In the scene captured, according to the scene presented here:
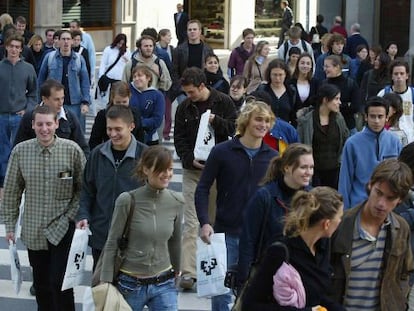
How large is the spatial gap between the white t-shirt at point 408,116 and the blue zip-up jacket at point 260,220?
536 cm

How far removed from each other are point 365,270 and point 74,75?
8.99m

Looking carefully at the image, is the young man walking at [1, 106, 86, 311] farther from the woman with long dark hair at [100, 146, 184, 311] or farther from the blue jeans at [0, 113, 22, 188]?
the blue jeans at [0, 113, 22, 188]

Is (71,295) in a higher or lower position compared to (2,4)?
lower

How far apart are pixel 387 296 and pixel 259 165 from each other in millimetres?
1941

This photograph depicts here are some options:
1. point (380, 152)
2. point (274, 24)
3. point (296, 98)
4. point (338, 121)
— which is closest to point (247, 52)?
point (296, 98)

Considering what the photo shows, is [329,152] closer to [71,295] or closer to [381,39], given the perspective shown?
[71,295]

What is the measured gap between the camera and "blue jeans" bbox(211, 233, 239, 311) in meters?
7.68

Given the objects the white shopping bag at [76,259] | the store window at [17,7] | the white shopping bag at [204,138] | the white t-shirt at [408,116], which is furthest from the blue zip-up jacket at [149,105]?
the store window at [17,7]

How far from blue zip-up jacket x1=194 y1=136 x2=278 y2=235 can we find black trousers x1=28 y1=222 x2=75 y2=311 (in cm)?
98

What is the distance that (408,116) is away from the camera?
11711 mm

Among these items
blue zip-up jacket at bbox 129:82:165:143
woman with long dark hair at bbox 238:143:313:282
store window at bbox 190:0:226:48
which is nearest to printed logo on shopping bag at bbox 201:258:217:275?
woman with long dark hair at bbox 238:143:313:282

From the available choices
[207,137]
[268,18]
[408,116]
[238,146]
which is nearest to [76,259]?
[238,146]

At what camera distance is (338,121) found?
410 inches

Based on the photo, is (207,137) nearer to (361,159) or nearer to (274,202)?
(361,159)
